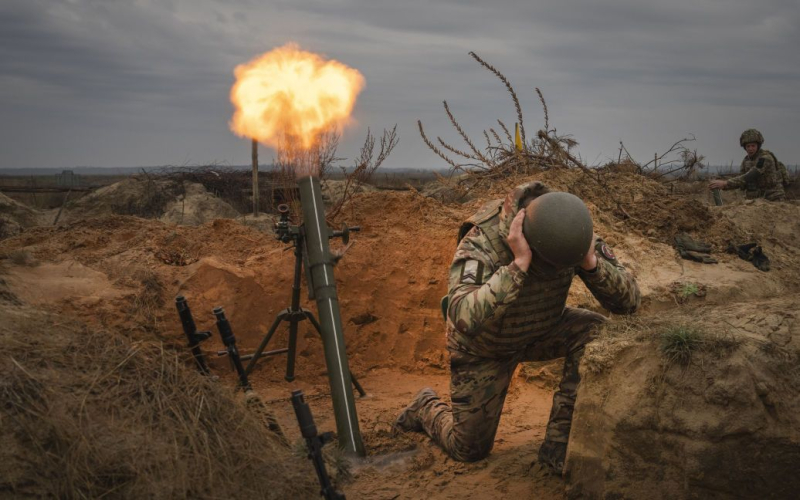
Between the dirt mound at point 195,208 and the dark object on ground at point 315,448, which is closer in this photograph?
the dark object on ground at point 315,448

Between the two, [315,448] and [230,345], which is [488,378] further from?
[315,448]

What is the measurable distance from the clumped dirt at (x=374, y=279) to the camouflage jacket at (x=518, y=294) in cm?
94

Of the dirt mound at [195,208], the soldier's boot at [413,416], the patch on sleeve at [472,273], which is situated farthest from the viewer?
the dirt mound at [195,208]

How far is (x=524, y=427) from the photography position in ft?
18.0

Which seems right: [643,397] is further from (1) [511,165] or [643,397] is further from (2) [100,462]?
(1) [511,165]

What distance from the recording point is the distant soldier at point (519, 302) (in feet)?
13.2

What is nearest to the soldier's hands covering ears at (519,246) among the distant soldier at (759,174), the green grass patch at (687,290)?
the green grass patch at (687,290)

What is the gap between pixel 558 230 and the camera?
400 cm

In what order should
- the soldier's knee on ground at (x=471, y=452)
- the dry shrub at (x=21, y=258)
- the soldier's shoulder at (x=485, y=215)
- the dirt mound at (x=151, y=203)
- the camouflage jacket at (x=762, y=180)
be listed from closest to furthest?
the soldier's shoulder at (x=485, y=215) < the soldier's knee on ground at (x=471, y=452) < the dry shrub at (x=21, y=258) < the camouflage jacket at (x=762, y=180) < the dirt mound at (x=151, y=203)

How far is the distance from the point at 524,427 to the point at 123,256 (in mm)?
4237

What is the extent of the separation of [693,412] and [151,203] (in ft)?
59.3

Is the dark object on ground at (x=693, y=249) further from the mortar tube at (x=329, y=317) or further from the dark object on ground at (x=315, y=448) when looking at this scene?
the dark object on ground at (x=315, y=448)

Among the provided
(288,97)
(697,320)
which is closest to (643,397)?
(697,320)

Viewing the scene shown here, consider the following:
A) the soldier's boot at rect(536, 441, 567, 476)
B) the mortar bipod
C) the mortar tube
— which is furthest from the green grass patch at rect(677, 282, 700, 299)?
the mortar tube
